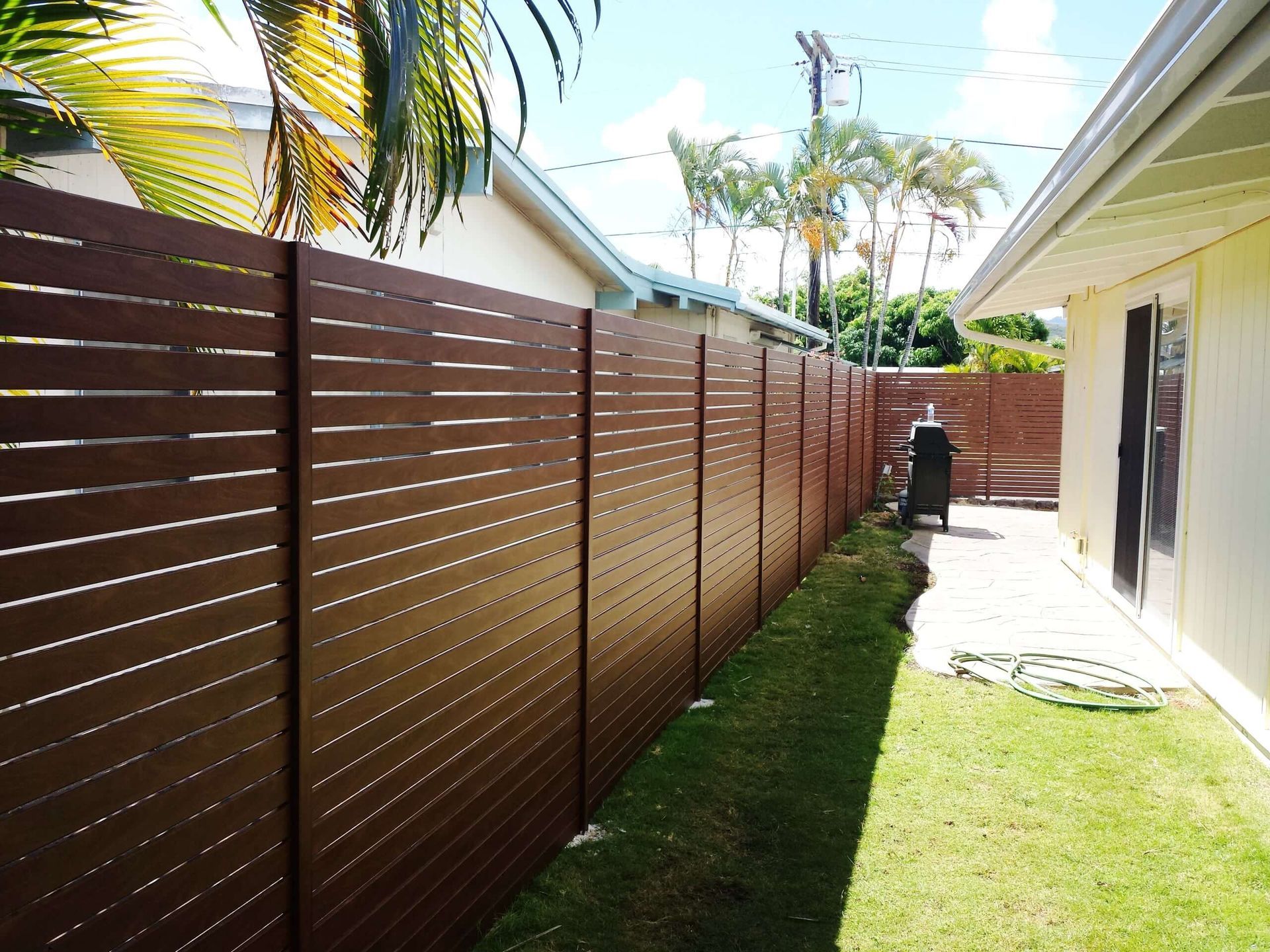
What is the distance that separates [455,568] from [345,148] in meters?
4.84

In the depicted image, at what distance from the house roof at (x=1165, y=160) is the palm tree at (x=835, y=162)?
18.9 metres

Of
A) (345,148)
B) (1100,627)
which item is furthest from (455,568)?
(1100,627)

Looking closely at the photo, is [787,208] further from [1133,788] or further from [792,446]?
[1133,788]

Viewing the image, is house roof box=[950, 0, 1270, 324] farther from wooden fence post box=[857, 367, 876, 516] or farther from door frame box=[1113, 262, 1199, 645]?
wooden fence post box=[857, 367, 876, 516]

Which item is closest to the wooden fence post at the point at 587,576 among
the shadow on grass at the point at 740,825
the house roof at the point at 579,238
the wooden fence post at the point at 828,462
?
the shadow on grass at the point at 740,825

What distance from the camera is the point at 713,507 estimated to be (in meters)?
5.50

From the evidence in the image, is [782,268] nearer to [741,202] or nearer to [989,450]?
[741,202]

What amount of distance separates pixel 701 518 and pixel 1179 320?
386cm

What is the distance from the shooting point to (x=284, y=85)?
2.94 m

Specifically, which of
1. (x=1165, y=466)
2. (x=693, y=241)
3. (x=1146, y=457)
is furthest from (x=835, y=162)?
(x=1165, y=466)

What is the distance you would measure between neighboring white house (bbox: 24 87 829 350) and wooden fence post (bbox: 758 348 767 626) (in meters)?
1.27

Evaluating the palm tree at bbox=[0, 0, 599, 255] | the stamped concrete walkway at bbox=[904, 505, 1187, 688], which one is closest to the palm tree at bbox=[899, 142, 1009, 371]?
the stamped concrete walkway at bbox=[904, 505, 1187, 688]

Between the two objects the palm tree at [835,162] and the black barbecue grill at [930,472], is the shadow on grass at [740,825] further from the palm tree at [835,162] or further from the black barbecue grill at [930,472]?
the palm tree at [835,162]

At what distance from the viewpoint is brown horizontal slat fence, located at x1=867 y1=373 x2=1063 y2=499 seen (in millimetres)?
15859
